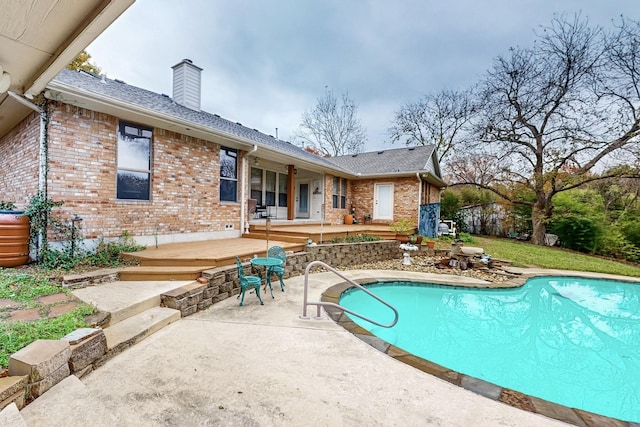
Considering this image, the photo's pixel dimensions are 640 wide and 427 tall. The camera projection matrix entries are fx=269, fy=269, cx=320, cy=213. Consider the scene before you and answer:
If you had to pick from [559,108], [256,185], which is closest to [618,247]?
[559,108]

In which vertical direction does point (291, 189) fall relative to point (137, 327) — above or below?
above

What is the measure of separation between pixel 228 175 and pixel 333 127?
1757cm

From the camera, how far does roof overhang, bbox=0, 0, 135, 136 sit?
2.10 m

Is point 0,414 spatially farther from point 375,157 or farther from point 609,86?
point 609,86

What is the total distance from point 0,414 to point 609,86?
20.8 metres

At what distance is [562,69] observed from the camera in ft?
45.6

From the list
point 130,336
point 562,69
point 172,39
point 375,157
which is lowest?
point 130,336

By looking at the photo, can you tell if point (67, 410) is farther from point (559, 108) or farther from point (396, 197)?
point (559, 108)

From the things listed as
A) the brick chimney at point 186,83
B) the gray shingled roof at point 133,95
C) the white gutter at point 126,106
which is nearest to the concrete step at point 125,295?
the white gutter at point 126,106

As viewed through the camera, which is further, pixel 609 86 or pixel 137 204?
pixel 609 86

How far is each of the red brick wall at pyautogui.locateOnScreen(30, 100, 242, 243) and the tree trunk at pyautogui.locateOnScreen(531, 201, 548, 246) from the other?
16620 mm

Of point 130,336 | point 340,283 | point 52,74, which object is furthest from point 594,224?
point 52,74

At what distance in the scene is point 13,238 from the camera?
4.52 meters

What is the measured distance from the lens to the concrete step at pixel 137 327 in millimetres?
2826
